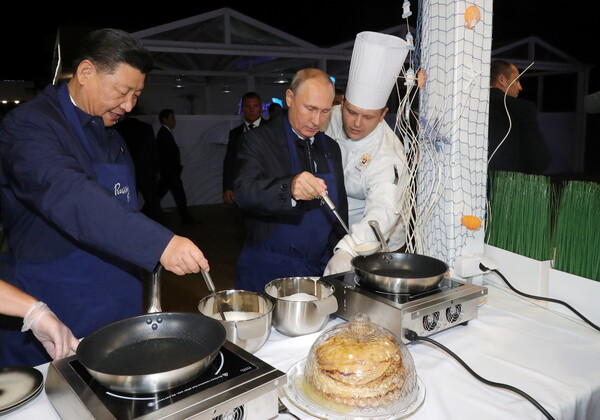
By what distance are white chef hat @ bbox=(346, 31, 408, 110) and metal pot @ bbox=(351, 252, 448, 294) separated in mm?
719

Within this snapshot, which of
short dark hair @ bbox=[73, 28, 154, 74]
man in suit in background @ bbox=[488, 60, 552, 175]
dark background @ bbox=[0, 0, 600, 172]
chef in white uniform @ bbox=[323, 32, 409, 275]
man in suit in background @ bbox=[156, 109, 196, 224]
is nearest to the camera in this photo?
short dark hair @ bbox=[73, 28, 154, 74]

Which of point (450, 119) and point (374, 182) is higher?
point (450, 119)

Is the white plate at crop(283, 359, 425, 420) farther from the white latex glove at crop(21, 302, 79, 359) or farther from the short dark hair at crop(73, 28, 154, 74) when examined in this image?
the short dark hair at crop(73, 28, 154, 74)

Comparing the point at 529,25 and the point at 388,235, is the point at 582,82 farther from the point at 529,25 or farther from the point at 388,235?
the point at 388,235

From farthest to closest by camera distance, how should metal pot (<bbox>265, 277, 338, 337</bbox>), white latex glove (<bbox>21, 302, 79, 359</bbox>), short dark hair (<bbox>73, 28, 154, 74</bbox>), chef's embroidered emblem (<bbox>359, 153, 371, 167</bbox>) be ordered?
chef's embroidered emblem (<bbox>359, 153, 371, 167</bbox>) < short dark hair (<bbox>73, 28, 154, 74</bbox>) < metal pot (<bbox>265, 277, 338, 337</bbox>) < white latex glove (<bbox>21, 302, 79, 359</bbox>)

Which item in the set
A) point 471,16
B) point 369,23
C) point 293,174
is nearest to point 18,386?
point 293,174

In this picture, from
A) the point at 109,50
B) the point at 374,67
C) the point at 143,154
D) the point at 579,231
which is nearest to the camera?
the point at 109,50

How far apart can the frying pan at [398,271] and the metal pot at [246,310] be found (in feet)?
0.87

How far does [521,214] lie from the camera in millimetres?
1497

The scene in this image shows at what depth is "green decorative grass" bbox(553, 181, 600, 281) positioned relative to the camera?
1.28 metres

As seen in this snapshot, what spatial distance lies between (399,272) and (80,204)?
78 cm

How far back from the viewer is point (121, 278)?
1369mm

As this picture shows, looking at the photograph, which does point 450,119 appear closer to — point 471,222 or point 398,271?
point 471,222

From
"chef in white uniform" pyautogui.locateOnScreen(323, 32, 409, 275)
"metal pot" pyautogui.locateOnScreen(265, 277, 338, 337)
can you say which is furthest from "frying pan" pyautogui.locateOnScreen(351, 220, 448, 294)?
"chef in white uniform" pyautogui.locateOnScreen(323, 32, 409, 275)
